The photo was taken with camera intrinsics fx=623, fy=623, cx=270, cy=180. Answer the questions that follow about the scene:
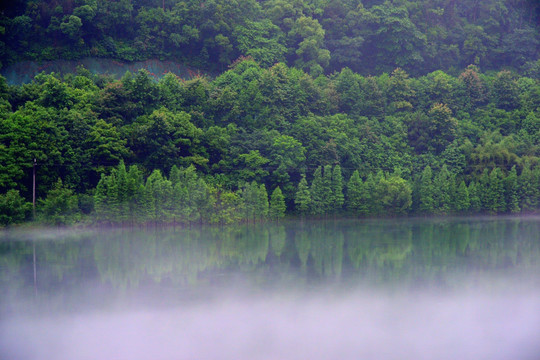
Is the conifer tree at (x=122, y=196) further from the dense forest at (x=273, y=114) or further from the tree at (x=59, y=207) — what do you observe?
the tree at (x=59, y=207)

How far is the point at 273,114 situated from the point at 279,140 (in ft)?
7.44

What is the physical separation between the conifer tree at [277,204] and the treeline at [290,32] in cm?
994

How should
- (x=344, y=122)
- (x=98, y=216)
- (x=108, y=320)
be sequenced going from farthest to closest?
(x=344, y=122) → (x=98, y=216) → (x=108, y=320)

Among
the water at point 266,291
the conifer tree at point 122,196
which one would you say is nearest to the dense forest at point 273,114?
the conifer tree at point 122,196

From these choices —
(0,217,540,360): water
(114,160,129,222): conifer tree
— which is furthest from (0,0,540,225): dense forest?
(0,217,540,360): water

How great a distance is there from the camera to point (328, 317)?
38.0 ft

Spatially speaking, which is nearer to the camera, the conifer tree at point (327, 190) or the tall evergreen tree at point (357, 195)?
the conifer tree at point (327, 190)

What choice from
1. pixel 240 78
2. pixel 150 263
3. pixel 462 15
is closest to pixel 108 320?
pixel 150 263

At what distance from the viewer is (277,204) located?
25.5 metres

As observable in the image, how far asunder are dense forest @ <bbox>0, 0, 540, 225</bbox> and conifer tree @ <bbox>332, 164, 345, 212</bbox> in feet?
0.22

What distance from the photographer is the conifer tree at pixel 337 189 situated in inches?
1039

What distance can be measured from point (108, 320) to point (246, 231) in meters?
11.6

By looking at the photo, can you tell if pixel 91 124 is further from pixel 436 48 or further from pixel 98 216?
pixel 436 48

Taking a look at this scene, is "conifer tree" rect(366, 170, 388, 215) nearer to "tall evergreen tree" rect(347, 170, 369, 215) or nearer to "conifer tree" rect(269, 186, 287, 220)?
"tall evergreen tree" rect(347, 170, 369, 215)
